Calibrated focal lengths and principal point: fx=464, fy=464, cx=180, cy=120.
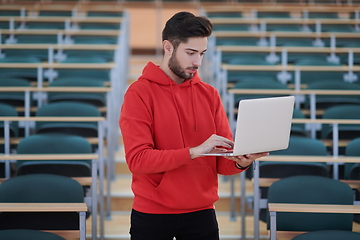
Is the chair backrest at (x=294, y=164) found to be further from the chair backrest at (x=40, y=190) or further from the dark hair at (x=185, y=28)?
the dark hair at (x=185, y=28)

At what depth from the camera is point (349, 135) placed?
9.75 ft

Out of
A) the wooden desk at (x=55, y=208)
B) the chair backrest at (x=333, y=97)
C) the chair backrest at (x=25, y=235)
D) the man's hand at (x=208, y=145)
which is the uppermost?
the chair backrest at (x=333, y=97)

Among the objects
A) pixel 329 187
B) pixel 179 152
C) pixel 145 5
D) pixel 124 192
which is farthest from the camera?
pixel 145 5

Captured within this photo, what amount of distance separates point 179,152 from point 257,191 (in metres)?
1.02

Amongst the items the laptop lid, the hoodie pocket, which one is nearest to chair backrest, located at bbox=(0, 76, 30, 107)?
the hoodie pocket

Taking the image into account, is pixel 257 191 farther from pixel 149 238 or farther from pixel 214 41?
pixel 214 41

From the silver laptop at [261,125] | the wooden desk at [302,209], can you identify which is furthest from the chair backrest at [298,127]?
the silver laptop at [261,125]

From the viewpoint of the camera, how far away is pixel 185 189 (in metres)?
1.29

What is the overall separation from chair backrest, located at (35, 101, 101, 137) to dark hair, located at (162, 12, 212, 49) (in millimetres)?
1794

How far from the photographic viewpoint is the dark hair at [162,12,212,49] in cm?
128

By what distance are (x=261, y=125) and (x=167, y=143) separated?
10.5 inches

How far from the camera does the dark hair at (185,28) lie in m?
1.28

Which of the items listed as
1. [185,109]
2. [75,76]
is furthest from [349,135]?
[75,76]

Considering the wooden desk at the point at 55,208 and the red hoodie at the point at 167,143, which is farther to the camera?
the wooden desk at the point at 55,208
